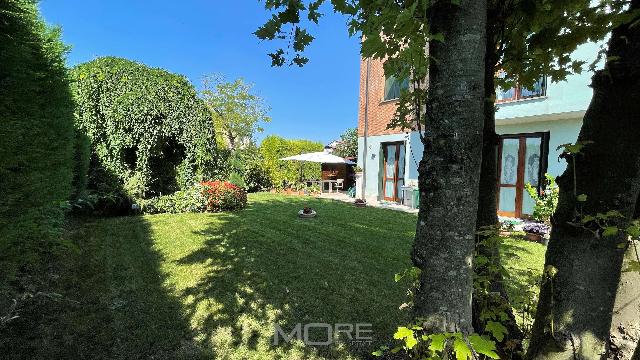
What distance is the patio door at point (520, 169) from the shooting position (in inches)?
455

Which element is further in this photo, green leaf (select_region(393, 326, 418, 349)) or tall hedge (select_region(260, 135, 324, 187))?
tall hedge (select_region(260, 135, 324, 187))

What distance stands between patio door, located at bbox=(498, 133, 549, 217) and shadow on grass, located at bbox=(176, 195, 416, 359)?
609cm

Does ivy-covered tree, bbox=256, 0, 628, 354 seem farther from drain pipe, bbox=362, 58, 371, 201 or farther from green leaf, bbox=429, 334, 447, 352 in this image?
drain pipe, bbox=362, 58, 371, 201

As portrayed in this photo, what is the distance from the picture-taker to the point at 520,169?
12109mm

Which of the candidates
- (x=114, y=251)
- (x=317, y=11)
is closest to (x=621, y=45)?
(x=317, y=11)

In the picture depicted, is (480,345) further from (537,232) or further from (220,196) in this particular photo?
(220,196)

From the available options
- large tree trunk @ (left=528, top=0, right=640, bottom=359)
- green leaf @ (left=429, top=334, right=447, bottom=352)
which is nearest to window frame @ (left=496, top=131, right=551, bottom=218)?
large tree trunk @ (left=528, top=0, right=640, bottom=359)

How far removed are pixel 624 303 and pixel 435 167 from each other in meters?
1.43

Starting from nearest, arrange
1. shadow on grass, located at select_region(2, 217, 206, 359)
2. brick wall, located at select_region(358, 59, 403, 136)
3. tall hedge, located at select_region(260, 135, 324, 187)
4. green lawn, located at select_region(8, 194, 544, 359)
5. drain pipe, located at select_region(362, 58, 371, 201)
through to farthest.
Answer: shadow on grass, located at select_region(2, 217, 206, 359), green lawn, located at select_region(8, 194, 544, 359), brick wall, located at select_region(358, 59, 403, 136), drain pipe, located at select_region(362, 58, 371, 201), tall hedge, located at select_region(260, 135, 324, 187)

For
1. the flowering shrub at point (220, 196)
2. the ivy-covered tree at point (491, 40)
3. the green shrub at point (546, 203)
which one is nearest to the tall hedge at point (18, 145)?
the ivy-covered tree at point (491, 40)

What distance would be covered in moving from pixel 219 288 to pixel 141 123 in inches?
306

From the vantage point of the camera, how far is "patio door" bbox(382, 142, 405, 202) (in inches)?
655

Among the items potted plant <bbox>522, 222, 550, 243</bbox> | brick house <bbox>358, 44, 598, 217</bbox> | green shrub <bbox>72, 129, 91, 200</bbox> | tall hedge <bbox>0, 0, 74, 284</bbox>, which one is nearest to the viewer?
tall hedge <bbox>0, 0, 74, 284</bbox>

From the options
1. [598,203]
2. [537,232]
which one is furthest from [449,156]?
[537,232]
